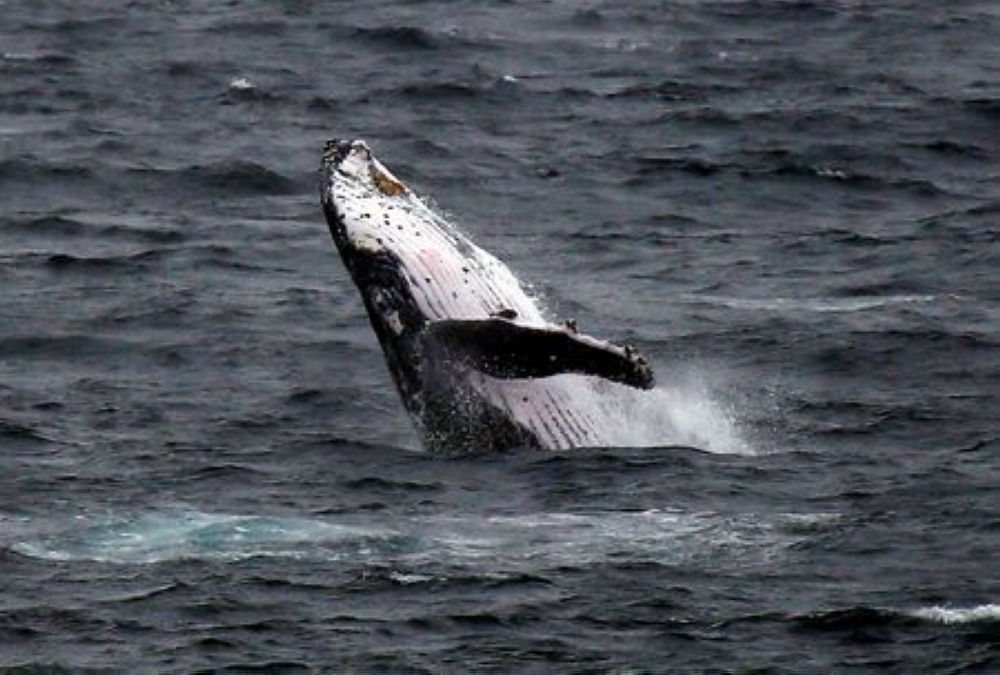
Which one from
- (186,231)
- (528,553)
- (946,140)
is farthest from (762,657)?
(946,140)

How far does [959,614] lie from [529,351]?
5.61 m

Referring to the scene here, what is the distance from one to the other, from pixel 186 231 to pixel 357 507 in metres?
14.6

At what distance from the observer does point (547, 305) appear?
125 ft

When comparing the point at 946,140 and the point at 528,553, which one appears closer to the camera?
the point at 528,553

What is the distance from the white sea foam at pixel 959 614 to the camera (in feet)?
81.5

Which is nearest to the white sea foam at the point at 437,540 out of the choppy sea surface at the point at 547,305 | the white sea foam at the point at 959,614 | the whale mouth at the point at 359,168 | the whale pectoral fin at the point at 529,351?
the choppy sea surface at the point at 547,305

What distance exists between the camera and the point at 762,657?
2420cm

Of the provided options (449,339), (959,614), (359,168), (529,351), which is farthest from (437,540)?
(359,168)

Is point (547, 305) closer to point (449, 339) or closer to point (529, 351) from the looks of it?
point (449, 339)

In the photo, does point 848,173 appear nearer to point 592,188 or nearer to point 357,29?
point 592,188

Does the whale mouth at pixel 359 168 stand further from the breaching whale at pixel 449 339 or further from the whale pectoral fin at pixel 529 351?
the whale pectoral fin at pixel 529 351

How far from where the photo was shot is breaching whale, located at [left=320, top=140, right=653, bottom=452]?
30.3m

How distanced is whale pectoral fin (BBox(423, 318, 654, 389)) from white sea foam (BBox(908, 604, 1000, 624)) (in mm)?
4494

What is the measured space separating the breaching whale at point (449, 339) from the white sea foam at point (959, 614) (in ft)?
17.9
